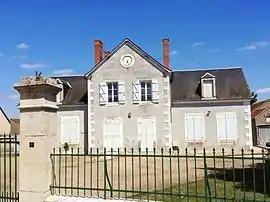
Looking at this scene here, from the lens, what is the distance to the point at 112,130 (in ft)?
78.9

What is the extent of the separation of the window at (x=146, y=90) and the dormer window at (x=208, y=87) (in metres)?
3.89

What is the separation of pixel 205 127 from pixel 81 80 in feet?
36.7

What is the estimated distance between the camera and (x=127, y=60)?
24297 millimetres

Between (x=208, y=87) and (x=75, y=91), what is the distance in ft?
34.6

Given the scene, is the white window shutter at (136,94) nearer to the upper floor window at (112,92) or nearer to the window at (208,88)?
the upper floor window at (112,92)

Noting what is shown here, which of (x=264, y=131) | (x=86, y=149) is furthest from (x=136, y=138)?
(x=264, y=131)

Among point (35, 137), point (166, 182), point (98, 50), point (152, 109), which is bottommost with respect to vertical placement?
point (166, 182)

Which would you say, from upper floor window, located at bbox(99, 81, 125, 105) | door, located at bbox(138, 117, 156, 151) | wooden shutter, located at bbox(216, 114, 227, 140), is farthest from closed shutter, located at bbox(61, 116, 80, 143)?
wooden shutter, located at bbox(216, 114, 227, 140)

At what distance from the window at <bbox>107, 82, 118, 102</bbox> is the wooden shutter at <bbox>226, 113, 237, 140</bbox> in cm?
817

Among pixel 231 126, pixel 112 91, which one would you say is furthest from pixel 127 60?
pixel 231 126

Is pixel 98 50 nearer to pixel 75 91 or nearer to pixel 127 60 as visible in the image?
pixel 127 60

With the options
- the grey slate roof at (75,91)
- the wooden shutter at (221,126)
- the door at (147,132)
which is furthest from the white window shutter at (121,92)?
the wooden shutter at (221,126)

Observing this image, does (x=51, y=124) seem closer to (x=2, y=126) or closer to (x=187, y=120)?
(x=187, y=120)

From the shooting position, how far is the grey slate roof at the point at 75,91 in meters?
25.8
